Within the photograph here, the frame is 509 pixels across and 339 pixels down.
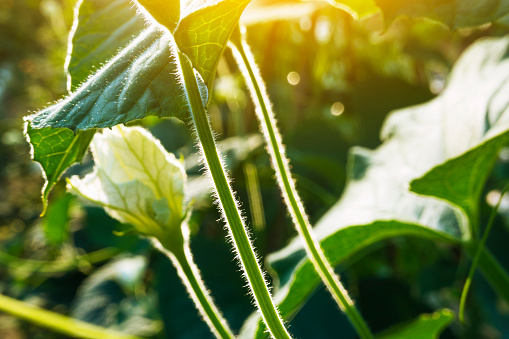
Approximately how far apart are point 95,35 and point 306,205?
0.79 meters

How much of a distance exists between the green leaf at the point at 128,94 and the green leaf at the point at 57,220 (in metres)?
0.86

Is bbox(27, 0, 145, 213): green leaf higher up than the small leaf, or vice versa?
bbox(27, 0, 145, 213): green leaf

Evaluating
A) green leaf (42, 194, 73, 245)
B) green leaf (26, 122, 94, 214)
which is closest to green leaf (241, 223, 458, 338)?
green leaf (26, 122, 94, 214)

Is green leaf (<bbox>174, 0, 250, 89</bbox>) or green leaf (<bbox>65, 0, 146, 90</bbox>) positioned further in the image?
green leaf (<bbox>65, 0, 146, 90</bbox>)

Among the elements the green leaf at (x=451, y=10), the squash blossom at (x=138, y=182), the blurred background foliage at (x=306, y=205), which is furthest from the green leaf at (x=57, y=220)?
the green leaf at (x=451, y=10)

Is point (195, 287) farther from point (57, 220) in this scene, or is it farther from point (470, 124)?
point (57, 220)

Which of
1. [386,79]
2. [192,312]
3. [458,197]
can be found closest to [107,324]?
[192,312]

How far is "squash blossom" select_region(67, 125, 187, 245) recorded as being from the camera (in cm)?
31

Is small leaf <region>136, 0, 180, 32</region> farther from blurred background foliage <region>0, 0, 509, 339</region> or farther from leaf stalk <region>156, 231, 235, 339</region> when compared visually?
blurred background foliage <region>0, 0, 509, 339</region>

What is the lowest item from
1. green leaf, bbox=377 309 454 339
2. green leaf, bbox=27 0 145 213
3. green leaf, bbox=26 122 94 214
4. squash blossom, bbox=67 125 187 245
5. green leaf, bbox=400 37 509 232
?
green leaf, bbox=377 309 454 339

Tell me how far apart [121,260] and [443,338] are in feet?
2.18

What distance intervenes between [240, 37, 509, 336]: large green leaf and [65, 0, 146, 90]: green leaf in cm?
19

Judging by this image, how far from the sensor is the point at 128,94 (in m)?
0.22

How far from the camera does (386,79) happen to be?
3.44 ft
